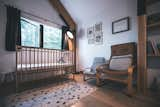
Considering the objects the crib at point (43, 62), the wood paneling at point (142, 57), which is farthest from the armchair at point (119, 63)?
the crib at point (43, 62)

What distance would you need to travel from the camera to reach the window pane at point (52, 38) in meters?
3.57

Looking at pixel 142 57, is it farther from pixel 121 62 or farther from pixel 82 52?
pixel 82 52

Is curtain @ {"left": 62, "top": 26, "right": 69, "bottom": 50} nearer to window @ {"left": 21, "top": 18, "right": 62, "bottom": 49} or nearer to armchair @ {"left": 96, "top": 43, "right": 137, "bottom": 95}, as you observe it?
window @ {"left": 21, "top": 18, "right": 62, "bottom": 49}

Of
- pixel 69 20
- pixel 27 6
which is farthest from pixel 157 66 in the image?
pixel 27 6

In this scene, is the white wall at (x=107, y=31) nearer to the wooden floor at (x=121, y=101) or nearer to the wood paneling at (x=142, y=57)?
the wood paneling at (x=142, y=57)

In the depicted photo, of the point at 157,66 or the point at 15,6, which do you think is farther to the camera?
the point at 15,6

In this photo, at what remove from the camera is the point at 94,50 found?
11.5 feet

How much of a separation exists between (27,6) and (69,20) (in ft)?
5.25

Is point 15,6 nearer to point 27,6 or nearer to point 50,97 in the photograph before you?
point 27,6

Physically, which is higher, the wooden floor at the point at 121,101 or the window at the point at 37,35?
the window at the point at 37,35

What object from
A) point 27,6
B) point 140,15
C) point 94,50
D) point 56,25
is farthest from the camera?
point 56,25

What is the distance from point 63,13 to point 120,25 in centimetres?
228

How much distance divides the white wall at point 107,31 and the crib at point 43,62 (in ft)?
2.08

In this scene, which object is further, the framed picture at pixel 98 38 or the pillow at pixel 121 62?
the framed picture at pixel 98 38
